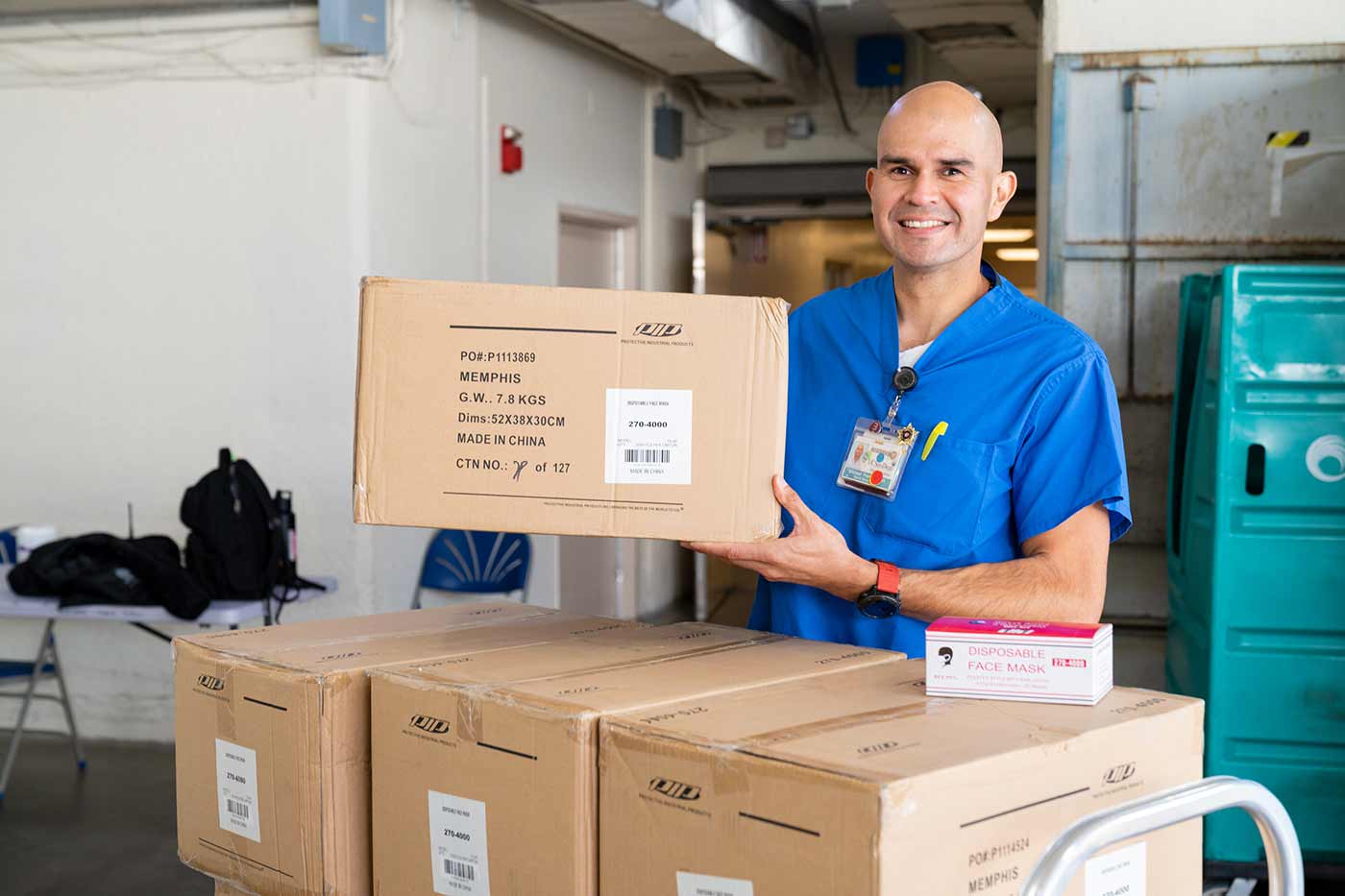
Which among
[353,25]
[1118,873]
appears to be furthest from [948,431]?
[353,25]

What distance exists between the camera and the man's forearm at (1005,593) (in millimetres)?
1680

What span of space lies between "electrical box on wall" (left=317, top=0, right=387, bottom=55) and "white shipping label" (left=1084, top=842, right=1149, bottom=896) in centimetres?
388

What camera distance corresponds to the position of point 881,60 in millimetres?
6824

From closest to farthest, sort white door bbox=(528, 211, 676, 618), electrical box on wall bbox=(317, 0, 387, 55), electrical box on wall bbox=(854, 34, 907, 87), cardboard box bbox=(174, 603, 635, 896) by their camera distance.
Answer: cardboard box bbox=(174, 603, 635, 896), electrical box on wall bbox=(317, 0, 387, 55), white door bbox=(528, 211, 676, 618), electrical box on wall bbox=(854, 34, 907, 87)

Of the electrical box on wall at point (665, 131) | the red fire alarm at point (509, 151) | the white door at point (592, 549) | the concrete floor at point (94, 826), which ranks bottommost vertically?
the concrete floor at point (94, 826)

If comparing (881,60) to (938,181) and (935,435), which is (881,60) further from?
(935,435)

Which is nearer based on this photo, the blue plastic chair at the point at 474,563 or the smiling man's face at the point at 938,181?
the smiling man's face at the point at 938,181

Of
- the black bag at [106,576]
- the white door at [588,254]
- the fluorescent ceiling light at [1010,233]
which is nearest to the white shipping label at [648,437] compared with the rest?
the black bag at [106,576]

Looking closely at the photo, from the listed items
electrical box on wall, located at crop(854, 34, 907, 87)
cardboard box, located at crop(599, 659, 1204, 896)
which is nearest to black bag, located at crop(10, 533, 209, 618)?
cardboard box, located at crop(599, 659, 1204, 896)

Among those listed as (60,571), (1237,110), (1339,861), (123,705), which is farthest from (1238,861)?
(123,705)

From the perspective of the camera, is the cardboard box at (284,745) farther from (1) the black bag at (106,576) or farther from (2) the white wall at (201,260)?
(2) the white wall at (201,260)

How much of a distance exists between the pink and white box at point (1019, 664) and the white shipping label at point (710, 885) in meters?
0.31

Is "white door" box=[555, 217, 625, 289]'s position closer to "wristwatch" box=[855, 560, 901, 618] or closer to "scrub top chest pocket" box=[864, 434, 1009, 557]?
"scrub top chest pocket" box=[864, 434, 1009, 557]

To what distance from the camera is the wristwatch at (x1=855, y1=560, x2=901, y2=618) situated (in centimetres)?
166
